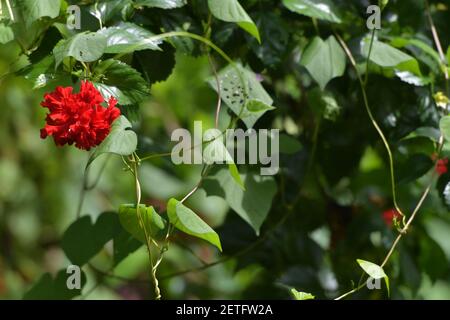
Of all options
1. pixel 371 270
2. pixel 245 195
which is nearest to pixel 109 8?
pixel 245 195

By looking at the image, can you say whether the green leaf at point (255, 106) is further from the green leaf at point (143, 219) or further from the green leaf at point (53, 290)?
the green leaf at point (53, 290)

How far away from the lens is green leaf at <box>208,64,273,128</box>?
34.7 inches

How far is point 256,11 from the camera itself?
0.98 metres

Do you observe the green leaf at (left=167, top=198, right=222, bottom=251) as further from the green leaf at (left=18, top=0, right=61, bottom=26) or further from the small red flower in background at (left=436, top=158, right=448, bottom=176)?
the small red flower in background at (left=436, top=158, right=448, bottom=176)

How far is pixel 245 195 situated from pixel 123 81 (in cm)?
23

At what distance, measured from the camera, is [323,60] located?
966 mm

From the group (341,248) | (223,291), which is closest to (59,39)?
(341,248)

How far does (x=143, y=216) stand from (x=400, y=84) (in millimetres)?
430

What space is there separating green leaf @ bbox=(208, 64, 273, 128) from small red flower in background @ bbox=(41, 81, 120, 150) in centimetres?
17

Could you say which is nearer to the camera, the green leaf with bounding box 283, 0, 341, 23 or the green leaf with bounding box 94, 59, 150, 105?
the green leaf with bounding box 94, 59, 150, 105

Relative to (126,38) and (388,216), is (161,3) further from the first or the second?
(388,216)

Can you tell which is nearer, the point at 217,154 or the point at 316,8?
the point at 217,154

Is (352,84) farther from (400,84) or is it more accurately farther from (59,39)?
(59,39)

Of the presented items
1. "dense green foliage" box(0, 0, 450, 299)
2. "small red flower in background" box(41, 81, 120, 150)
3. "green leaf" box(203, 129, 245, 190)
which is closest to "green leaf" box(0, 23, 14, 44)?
"dense green foliage" box(0, 0, 450, 299)
